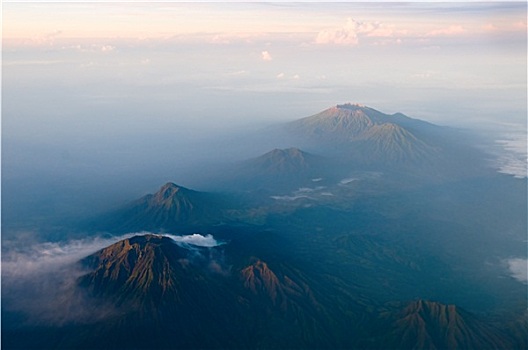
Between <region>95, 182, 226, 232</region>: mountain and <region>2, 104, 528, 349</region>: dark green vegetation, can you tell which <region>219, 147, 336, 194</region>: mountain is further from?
<region>95, 182, 226, 232</region>: mountain

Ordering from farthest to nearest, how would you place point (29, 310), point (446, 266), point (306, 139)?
1. point (306, 139)
2. point (446, 266)
3. point (29, 310)

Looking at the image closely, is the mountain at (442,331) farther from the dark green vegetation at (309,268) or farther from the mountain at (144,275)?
the mountain at (144,275)

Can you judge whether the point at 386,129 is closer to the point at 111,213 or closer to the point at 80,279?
the point at 111,213

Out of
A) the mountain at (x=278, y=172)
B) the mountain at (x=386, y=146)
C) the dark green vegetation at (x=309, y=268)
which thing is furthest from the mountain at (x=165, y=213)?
the mountain at (x=386, y=146)

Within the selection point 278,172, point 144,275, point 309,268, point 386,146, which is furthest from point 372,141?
point 144,275

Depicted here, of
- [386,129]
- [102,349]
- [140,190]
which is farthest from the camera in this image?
[386,129]

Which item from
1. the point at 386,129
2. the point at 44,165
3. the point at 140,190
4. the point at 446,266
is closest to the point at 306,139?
the point at 386,129
